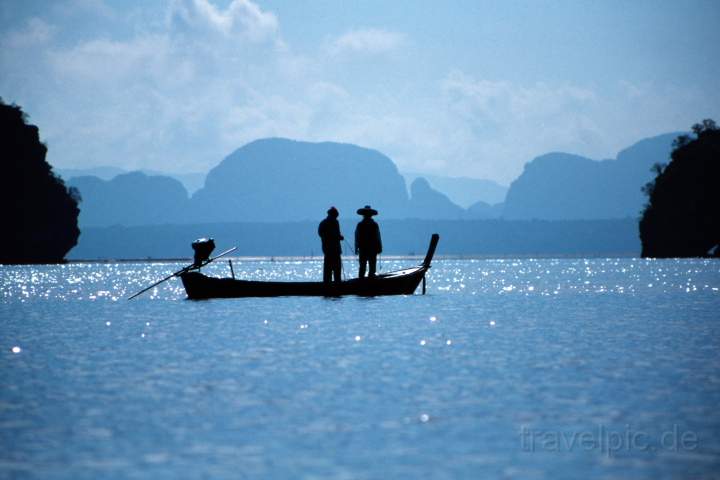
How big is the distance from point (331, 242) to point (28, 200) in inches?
3929

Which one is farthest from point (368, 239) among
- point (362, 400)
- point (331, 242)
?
point (362, 400)

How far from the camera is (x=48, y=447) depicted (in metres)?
9.63

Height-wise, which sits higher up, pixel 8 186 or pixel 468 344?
pixel 8 186

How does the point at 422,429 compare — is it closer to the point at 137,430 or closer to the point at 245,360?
the point at 137,430

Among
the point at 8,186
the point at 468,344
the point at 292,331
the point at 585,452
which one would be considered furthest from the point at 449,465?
the point at 8,186

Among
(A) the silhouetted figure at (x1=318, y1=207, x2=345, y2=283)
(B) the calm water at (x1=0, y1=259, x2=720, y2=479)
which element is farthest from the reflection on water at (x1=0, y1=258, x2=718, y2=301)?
(B) the calm water at (x1=0, y1=259, x2=720, y2=479)

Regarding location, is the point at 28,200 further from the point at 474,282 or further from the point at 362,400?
the point at 362,400

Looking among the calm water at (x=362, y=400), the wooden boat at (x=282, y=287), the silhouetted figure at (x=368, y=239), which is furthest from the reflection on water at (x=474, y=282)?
the calm water at (x=362, y=400)

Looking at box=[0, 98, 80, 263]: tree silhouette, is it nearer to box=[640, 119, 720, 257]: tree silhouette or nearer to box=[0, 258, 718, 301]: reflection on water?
box=[0, 258, 718, 301]: reflection on water

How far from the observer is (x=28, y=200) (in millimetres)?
126750

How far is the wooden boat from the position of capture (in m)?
34.8

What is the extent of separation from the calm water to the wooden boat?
33.1 feet

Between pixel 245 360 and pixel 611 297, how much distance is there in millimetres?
25629

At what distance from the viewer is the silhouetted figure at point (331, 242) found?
3512cm
